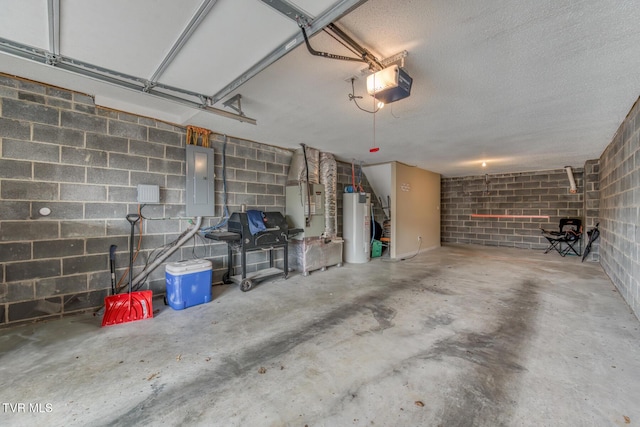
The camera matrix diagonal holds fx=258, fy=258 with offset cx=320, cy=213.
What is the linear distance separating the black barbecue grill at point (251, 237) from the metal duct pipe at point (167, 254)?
19cm

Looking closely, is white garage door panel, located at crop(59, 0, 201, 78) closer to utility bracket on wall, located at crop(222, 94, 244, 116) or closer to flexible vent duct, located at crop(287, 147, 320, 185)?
utility bracket on wall, located at crop(222, 94, 244, 116)

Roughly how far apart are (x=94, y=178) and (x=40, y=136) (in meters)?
0.55

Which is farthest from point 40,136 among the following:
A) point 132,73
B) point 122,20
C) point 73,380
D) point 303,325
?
point 303,325

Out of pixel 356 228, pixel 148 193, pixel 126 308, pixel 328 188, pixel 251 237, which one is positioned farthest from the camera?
pixel 356 228

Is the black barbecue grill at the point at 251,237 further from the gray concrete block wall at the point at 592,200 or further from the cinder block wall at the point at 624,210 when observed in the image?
the gray concrete block wall at the point at 592,200

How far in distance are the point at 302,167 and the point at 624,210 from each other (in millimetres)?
4364

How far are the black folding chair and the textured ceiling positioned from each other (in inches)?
143

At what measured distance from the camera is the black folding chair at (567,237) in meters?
6.14

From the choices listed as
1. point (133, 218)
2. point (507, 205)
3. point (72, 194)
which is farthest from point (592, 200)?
point (72, 194)

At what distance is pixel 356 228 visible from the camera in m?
5.29

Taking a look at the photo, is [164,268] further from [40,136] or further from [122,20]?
[122,20]

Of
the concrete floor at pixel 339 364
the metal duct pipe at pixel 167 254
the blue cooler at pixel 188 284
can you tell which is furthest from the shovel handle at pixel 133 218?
the concrete floor at pixel 339 364

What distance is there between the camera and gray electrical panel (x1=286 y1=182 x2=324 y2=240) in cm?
434

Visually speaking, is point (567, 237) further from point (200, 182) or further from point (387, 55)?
point (200, 182)
